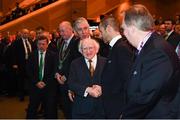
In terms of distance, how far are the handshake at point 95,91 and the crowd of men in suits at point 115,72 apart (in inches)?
0.4

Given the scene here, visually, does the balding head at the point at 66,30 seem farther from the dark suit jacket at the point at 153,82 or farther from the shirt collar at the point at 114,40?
the dark suit jacket at the point at 153,82

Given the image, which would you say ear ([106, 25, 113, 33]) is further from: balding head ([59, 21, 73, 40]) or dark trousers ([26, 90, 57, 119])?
dark trousers ([26, 90, 57, 119])

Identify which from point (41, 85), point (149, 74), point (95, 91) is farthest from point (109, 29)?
point (41, 85)

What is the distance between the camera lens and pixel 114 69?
13.1ft

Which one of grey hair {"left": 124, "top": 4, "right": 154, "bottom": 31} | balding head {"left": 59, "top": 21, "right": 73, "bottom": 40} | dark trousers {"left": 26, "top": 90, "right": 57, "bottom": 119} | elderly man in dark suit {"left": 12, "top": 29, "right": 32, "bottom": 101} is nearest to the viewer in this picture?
grey hair {"left": 124, "top": 4, "right": 154, "bottom": 31}

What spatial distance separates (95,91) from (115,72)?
1.57 ft

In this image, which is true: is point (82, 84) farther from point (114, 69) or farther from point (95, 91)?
point (114, 69)

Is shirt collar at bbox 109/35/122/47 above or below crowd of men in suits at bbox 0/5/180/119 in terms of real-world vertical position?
above

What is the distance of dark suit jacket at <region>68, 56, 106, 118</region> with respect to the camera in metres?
4.45

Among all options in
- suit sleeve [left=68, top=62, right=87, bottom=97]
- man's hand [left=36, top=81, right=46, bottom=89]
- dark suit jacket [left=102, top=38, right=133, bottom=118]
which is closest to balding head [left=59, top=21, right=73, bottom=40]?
man's hand [left=36, top=81, right=46, bottom=89]

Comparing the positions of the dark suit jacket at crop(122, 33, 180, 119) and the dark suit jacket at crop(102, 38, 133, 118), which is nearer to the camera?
the dark suit jacket at crop(122, 33, 180, 119)

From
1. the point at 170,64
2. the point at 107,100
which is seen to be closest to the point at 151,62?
the point at 170,64

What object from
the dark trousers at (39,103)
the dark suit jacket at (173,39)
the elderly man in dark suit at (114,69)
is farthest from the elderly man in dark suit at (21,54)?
the elderly man in dark suit at (114,69)

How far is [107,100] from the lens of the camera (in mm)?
4078
